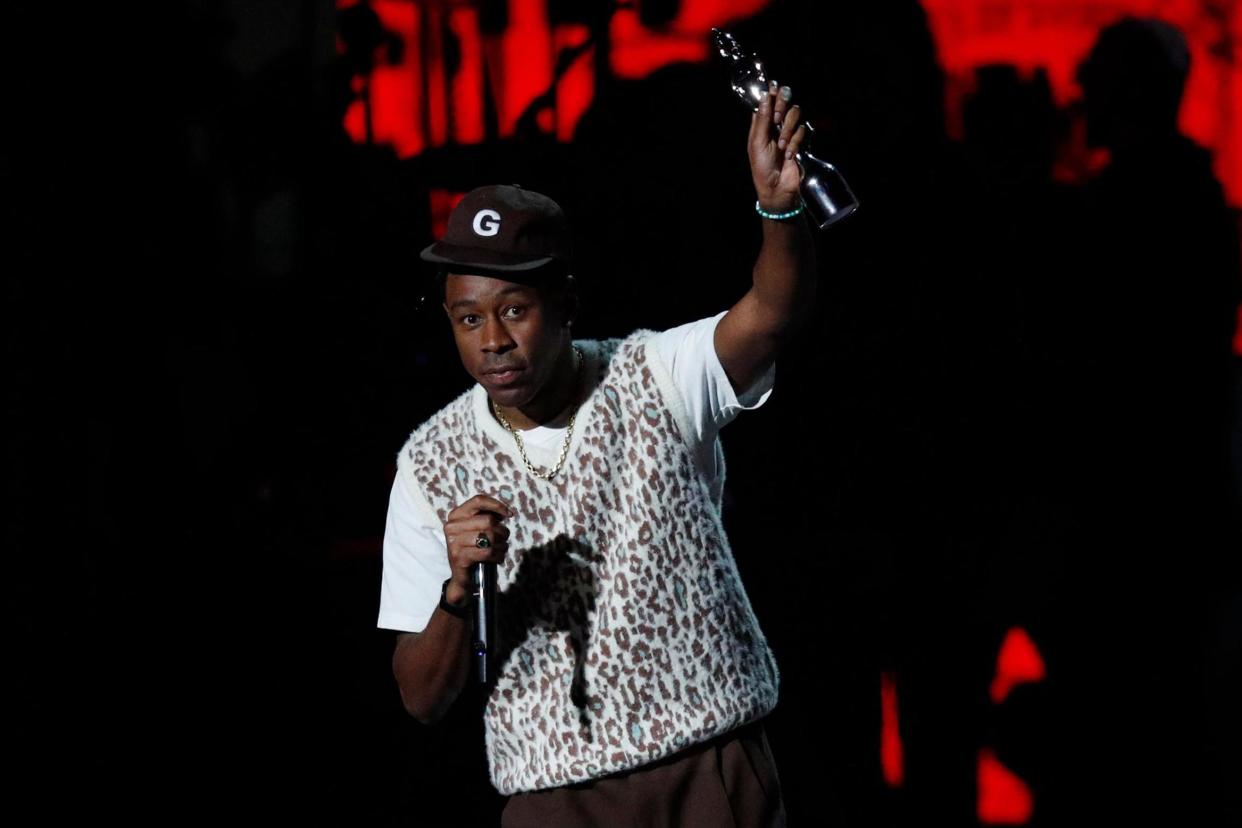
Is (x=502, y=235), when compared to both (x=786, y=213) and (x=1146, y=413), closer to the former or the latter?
(x=786, y=213)

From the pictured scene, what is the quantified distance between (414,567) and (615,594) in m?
0.33

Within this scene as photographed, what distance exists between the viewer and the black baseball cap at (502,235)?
1.81 metres

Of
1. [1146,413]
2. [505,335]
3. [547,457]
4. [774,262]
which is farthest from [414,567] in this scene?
[1146,413]

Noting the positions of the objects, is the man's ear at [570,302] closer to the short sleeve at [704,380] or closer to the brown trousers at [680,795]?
the short sleeve at [704,380]

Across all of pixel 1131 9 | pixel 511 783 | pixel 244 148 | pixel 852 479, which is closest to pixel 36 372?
pixel 244 148

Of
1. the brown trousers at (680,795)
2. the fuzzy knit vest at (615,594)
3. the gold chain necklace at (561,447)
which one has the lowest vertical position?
the brown trousers at (680,795)

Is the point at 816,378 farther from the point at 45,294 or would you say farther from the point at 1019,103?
the point at 45,294

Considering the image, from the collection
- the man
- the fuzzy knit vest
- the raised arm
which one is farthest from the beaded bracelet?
the fuzzy knit vest

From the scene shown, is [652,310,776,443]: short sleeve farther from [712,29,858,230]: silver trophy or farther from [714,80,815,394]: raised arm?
[712,29,858,230]: silver trophy

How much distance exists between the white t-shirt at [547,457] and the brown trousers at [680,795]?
0.33m

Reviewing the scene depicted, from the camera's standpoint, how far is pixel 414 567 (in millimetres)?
1932

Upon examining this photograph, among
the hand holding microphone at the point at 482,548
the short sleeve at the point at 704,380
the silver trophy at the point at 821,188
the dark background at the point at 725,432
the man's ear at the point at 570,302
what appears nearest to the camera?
the silver trophy at the point at 821,188

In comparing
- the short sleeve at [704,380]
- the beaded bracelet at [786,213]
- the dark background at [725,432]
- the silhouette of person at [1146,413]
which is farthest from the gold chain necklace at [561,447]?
the silhouette of person at [1146,413]

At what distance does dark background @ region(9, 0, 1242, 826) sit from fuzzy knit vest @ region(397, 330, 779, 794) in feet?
3.46
